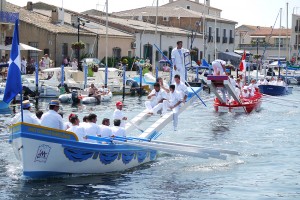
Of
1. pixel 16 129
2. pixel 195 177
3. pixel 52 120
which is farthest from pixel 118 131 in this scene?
pixel 16 129

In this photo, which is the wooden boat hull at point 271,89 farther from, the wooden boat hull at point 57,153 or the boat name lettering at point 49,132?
the boat name lettering at point 49,132

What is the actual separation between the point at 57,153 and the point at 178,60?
1212 cm

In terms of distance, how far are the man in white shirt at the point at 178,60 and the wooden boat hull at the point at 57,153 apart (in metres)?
9.41

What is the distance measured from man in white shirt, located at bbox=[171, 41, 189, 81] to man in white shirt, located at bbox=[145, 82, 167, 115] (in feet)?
7.59

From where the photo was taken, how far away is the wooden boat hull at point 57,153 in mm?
22625

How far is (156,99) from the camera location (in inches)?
1282

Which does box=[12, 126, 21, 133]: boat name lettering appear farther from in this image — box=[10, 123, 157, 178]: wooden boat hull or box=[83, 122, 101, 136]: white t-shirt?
box=[83, 122, 101, 136]: white t-shirt

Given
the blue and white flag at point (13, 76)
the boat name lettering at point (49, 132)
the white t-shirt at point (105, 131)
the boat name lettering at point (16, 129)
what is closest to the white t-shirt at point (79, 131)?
the white t-shirt at point (105, 131)

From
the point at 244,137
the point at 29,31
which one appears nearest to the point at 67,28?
the point at 29,31

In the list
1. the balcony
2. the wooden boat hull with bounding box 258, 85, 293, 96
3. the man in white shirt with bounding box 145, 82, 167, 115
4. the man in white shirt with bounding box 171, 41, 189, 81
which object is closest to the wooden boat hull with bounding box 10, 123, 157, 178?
the man in white shirt with bounding box 145, 82, 167, 115

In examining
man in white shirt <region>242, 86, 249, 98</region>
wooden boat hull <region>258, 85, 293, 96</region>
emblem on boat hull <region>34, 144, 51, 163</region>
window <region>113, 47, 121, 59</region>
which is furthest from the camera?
window <region>113, 47, 121, 59</region>

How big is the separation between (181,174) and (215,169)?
1484 millimetres

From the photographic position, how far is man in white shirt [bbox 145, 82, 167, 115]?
32281 mm

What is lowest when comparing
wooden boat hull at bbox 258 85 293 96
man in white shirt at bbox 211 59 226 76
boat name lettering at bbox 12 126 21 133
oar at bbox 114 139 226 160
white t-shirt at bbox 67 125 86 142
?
wooden boat hull at bbox 258 85 293 96
